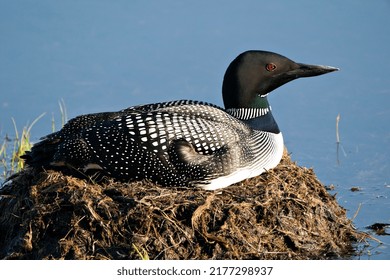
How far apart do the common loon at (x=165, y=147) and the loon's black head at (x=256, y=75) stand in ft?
0.21

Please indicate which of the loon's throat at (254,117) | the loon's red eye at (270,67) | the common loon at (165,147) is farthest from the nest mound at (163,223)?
the loon's red eye at (270,67)

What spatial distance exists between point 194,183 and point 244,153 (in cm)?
44

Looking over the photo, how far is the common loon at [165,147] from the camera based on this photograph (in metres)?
7.37

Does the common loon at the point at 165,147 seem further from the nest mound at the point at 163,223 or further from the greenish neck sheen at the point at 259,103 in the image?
the greenish neck sheen at the point at 259,103

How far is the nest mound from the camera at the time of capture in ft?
22.9

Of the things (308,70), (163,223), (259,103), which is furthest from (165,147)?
(308,70)

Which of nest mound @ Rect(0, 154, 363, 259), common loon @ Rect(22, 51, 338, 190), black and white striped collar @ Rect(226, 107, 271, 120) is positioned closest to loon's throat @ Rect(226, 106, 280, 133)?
black and white striped collar @ Rect(226, 107, 271, 120)

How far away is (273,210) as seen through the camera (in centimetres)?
732

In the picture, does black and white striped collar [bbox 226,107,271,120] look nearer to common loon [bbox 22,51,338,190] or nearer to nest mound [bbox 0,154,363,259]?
common loon [bbox 22,51,338,190]

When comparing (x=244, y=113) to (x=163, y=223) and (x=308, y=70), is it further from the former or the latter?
(x=163, y=223)

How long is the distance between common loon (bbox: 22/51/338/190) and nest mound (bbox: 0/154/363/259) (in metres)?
0.10

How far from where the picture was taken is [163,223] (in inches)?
275
